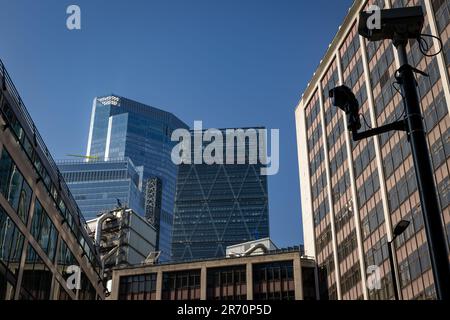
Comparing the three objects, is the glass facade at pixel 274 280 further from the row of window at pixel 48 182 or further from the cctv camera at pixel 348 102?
the cctv camera at pixel 348 102

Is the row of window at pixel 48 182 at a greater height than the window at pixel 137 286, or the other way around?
the window at pixel 137 286

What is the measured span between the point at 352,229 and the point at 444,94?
79.1 ft

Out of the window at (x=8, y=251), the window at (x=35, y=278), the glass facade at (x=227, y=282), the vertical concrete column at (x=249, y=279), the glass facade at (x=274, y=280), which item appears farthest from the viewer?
the glass facade at (x=227, y=282)

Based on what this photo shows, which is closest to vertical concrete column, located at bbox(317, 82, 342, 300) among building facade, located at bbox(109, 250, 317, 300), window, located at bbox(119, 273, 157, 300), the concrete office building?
the concrete office building

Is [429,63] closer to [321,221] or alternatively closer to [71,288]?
[321,221]

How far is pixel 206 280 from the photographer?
89.8m

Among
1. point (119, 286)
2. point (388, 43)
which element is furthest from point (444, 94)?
point (119, 286)

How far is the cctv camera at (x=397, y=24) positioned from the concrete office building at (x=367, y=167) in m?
47.4

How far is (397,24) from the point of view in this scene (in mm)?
7762

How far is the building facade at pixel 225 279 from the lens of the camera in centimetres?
8619

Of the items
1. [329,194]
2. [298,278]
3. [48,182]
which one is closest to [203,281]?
[298,278]

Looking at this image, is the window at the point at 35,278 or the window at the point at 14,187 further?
the window at the point at 35,278
